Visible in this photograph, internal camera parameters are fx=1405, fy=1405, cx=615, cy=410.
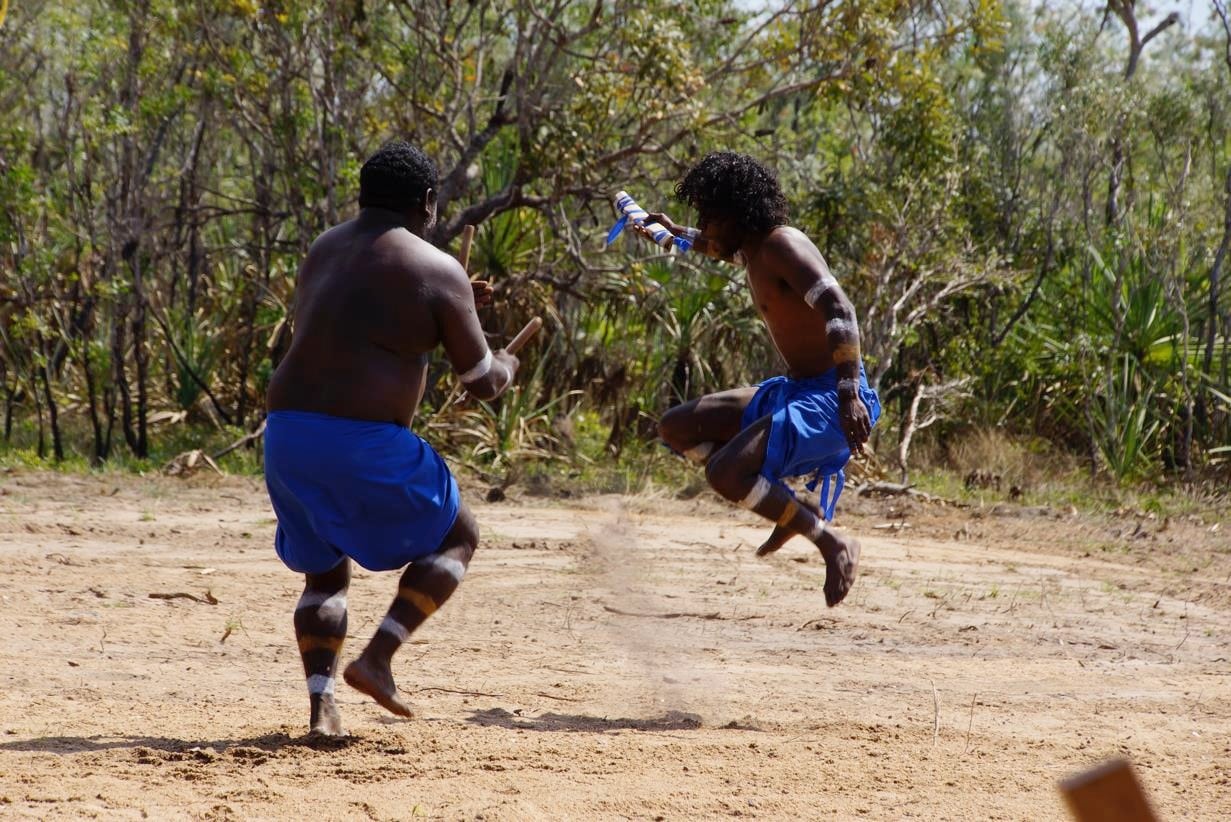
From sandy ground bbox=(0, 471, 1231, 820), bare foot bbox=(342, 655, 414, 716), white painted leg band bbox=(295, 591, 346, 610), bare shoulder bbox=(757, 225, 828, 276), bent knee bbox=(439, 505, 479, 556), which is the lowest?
sandy ground bbox=(0, 471, 1231, 820)

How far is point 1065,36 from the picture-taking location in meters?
11.9

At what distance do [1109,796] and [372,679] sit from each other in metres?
2.76

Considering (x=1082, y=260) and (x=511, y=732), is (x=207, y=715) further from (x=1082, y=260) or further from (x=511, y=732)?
(x=1082, y=260)

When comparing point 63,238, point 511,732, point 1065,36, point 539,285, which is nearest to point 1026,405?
point 1065,36

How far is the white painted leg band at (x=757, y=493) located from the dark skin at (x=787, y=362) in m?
0.02

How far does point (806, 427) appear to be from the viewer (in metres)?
5.08

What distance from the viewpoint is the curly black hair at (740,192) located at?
5195 mm

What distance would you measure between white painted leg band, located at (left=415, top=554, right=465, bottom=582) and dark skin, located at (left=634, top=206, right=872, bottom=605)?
4.14 feet

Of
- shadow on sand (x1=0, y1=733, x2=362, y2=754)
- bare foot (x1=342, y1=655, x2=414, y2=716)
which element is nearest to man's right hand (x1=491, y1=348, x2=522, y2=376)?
bare foot (x1=342, y1=655, x2=414, y2=716)

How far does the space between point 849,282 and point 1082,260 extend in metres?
2.58

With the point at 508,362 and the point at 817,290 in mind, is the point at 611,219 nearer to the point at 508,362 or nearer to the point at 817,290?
the point at 817,290

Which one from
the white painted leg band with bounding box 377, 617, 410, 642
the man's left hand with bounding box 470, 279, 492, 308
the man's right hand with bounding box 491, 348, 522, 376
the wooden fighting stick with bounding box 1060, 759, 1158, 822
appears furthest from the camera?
the man's left hand with bounding box 470, 279, 492, 308

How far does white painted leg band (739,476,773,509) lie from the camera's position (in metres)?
4.98

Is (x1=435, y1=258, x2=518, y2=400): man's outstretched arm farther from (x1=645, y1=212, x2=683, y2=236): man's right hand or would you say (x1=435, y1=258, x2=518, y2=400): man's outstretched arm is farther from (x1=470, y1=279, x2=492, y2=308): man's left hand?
(x1=645, y1=212, x2=683, y2=236): man's right hand
